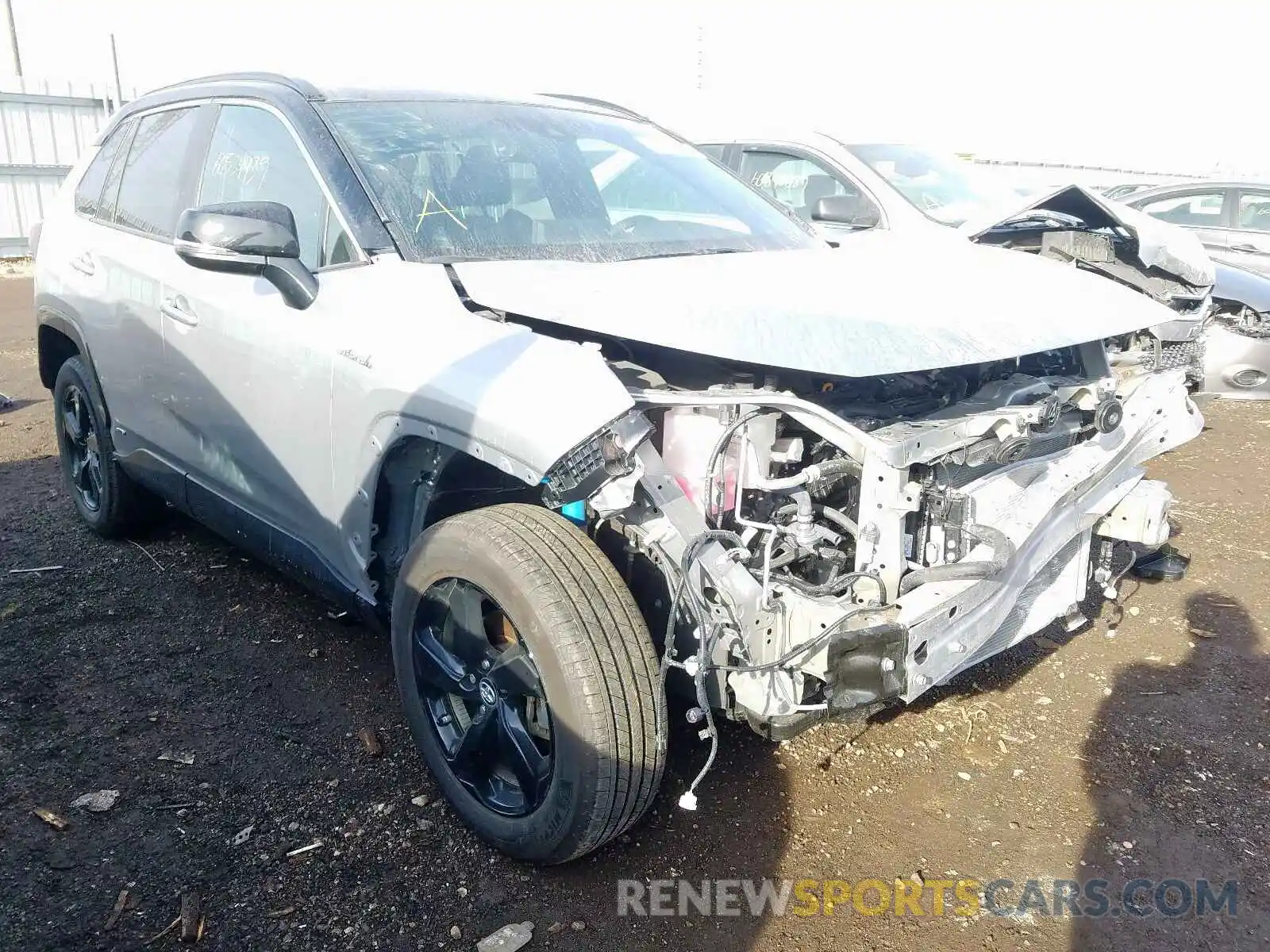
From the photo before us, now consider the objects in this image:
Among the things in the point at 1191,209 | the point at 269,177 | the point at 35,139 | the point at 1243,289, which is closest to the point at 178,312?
the point at 269,177

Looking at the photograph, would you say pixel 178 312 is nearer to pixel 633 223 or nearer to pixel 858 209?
pixel 633 223

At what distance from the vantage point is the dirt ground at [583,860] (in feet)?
7.79

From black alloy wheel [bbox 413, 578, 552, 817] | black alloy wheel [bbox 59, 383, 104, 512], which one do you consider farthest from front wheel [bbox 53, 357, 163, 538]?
black alloy wheel [bbox 413, 578, 552, 817]

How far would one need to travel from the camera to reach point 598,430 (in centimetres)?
220

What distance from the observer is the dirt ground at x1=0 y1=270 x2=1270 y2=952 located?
2.38 meters

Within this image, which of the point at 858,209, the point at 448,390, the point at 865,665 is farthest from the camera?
the point at 858,209

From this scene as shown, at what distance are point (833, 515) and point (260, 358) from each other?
1786mm

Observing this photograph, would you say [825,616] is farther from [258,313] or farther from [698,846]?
[258,313]

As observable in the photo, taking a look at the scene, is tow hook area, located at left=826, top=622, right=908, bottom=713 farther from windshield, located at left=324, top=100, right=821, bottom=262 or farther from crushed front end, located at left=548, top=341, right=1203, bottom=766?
windshield, located at left=324, top=100, right=821, bottom=262

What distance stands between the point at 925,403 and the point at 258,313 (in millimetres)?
1974

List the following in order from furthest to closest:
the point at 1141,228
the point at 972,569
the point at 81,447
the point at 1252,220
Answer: the point at 1252,220, the point at 1141,228, the point at 81,447, the point at 972,569

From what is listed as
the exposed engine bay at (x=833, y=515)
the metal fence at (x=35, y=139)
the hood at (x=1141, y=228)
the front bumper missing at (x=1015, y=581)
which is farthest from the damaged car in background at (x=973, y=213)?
the metal fence at (x=35, y=139)

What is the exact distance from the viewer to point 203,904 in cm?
241

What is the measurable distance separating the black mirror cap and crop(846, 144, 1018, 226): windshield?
15.1 feet
